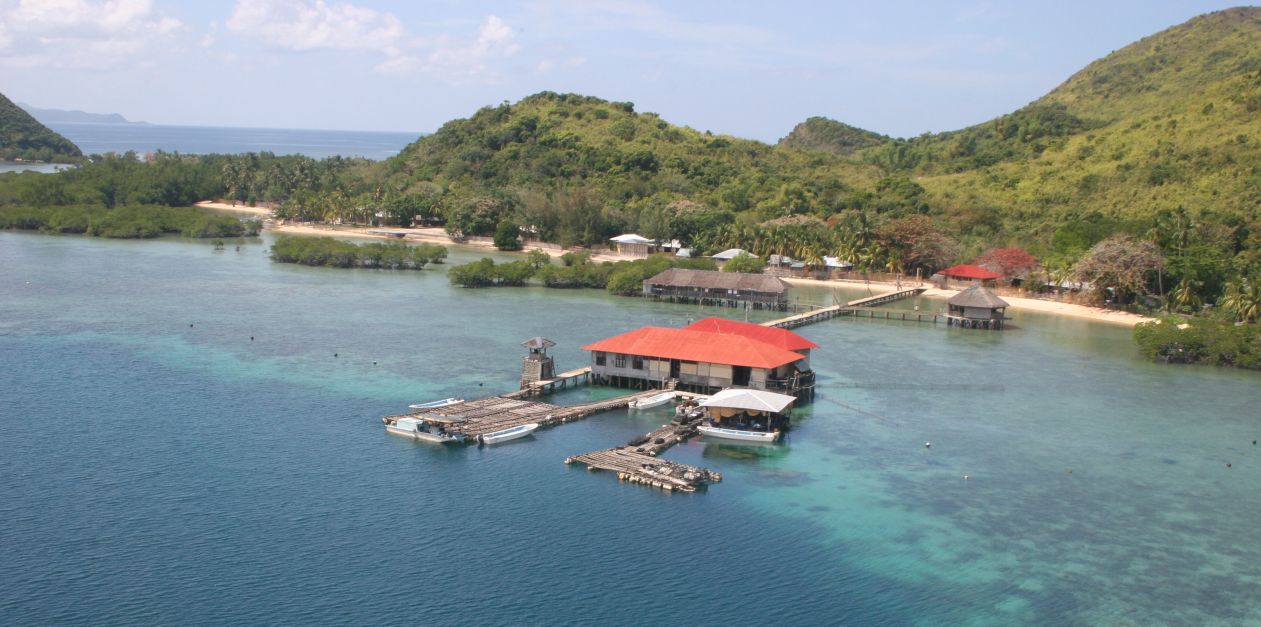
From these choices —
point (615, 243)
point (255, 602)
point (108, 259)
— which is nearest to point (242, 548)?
point (255, 602)

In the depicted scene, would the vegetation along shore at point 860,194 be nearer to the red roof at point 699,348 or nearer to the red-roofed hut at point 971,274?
the red-roofed hut at point 971,274

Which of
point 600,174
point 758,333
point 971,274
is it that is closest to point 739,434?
point 758,333

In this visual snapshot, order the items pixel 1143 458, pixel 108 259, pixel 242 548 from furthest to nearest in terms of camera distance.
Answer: pixel 108 259 → pixel 1143 458 → pixel 242 548

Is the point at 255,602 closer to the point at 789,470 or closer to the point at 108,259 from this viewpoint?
the point at 789,470

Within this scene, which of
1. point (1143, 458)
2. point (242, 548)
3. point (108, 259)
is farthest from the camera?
point (108, 259)

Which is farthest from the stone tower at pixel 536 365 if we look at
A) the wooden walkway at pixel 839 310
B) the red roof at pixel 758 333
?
the wooden walkway at pixel 839 310

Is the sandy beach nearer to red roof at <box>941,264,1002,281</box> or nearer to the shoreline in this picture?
the shoreline
